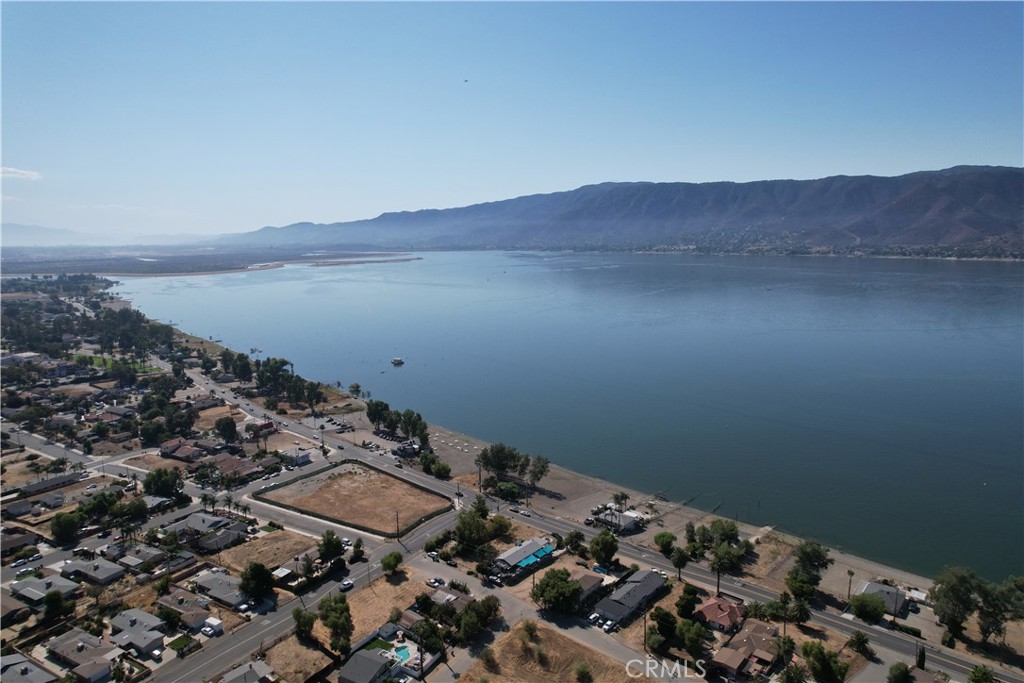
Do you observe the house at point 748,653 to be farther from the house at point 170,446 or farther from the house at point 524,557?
the house at point 170,446

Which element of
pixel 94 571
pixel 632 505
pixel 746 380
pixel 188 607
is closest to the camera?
pixel 188 607

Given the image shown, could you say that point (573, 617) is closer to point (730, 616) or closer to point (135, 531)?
point (730, 616)

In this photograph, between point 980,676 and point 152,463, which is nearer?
point 980,676

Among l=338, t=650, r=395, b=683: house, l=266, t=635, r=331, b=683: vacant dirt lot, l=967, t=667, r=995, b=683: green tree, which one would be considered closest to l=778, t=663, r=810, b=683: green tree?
l=967, t=667, r=995, b=683: green tree

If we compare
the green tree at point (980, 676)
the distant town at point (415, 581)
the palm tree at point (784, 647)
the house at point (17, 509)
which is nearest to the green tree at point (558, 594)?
the distant town at point (415, 581)

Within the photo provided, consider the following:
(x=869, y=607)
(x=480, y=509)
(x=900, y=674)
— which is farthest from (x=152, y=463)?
(x=900, y=674)

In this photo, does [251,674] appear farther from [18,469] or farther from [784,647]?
[18,469]

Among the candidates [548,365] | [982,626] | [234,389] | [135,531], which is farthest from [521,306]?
[982,626]
